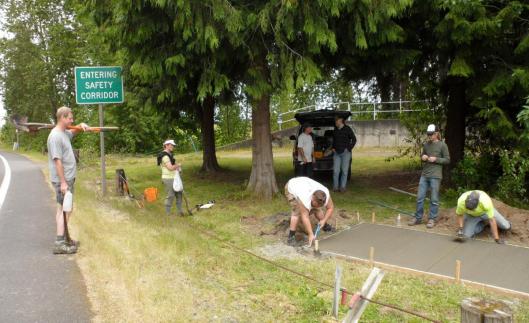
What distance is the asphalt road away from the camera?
4168mm

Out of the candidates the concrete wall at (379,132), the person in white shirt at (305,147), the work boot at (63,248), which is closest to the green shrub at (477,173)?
the person in white shirt at (305,147)

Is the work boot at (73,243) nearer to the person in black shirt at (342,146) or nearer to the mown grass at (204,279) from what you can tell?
the mown grass at (204,279)

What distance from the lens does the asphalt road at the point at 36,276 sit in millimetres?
4168

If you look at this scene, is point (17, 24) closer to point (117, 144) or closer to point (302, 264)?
point (117, 144)

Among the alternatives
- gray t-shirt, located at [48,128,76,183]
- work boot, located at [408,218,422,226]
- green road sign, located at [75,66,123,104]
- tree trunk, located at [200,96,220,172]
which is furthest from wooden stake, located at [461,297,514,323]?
tree trunk, located at [200,96,220,172]

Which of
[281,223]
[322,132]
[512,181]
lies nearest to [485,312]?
[281,223]

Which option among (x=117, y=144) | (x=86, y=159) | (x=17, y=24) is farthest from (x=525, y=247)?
(x=17, y=24)

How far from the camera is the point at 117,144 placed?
88.8ft

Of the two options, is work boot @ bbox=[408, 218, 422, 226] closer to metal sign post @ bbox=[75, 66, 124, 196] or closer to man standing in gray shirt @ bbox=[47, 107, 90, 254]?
man standing in gray shirt @ bbox=[47, 107, 90, 254]

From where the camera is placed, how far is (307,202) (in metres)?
6.76

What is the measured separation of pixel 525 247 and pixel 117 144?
78.6 ft

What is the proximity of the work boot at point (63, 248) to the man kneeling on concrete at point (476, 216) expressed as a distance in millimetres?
5651

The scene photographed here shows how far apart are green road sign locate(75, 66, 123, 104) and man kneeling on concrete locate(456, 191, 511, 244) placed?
310 inches

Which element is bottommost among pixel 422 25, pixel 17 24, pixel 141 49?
pixel 141 49
